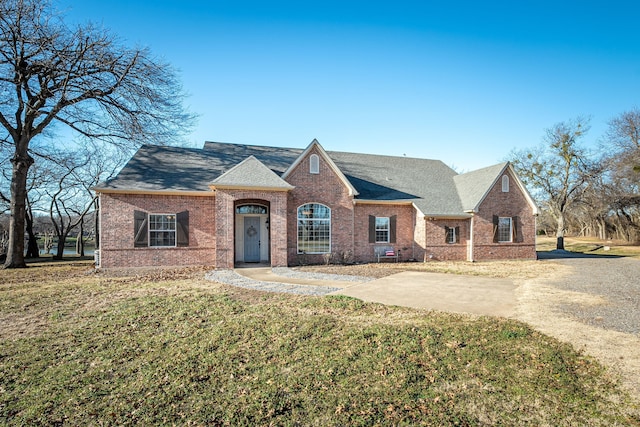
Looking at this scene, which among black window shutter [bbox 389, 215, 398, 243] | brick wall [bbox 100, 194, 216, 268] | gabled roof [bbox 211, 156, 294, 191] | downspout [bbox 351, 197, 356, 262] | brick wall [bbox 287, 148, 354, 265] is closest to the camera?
gabled roof [bbox 211, 156, 294, 191]

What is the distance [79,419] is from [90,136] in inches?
749

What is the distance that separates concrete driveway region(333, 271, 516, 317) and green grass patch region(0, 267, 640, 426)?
0.94 m

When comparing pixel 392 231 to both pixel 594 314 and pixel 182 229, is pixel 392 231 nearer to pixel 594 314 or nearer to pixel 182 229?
pixel 182 229

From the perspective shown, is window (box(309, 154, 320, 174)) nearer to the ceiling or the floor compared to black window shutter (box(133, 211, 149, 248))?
nearer to the ceiling

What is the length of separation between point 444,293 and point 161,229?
40.4 ft

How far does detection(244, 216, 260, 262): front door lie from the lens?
16938mm

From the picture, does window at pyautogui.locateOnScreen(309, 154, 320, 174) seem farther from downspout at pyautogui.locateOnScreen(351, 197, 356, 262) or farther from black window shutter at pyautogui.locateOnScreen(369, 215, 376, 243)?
black window shutter at pyautogui.locateOnScreen(369, 215, 376, 243)

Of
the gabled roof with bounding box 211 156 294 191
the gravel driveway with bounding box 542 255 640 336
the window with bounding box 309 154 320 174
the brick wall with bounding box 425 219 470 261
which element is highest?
the window with bounding box 309 154 320 174

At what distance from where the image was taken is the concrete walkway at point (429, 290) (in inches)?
319

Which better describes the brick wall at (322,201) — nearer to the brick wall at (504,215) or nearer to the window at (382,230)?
the window at (382,230)

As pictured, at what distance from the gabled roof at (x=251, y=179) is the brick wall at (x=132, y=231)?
1.93 meters

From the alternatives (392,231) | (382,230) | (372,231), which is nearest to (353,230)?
(372,231)

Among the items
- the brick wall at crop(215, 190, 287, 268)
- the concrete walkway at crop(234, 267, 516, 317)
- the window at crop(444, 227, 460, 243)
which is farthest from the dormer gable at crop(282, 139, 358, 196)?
the window at crop(444, 227, 460, 243)

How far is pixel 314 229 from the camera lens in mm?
16688
